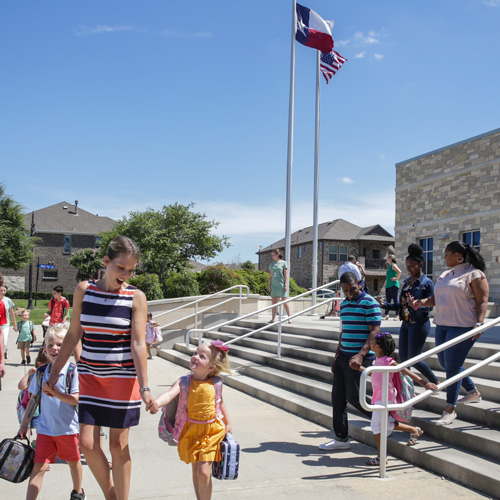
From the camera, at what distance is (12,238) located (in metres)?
40.1

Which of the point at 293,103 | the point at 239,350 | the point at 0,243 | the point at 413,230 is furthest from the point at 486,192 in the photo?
the point at 0,243

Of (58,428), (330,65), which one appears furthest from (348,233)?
(58,428)

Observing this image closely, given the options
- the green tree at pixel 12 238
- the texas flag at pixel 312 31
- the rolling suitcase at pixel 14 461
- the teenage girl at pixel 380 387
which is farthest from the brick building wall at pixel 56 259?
the rolling suitcase at pixel 14 461

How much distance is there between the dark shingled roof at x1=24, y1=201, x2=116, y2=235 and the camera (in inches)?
2083

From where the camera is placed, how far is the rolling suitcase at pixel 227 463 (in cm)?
318

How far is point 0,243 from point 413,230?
31.9m

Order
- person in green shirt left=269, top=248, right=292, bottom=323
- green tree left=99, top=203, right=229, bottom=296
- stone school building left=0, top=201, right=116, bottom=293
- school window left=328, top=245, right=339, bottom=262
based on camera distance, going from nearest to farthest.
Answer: person in green shirt left=269, top=248, right=292, bottom=323 → green tree left=99, top=203, right=229, bottom=296 → school window left=328, top=245, right=339, bottom=262 → stone school building left=0, top=201, right=116, bottom=293

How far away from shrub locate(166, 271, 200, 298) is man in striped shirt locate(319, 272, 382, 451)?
512 inches

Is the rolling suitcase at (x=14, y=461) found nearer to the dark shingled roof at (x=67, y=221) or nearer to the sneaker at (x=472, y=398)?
the sneaker at (x=472, y=398)

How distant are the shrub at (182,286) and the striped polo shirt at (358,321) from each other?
13036 millimetres

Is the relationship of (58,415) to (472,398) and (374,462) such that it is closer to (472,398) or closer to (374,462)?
(374,462)

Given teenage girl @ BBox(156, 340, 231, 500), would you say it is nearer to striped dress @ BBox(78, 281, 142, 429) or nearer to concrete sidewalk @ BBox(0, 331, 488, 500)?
striped dress @ BBox(78, 281, 142, 429)

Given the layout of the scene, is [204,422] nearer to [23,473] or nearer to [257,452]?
[23,473]

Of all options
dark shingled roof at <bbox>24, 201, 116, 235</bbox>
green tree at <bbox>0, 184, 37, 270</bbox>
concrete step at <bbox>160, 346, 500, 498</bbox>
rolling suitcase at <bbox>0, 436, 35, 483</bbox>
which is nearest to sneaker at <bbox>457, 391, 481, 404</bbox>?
concrete step at <bbox>160, 346, 500, 498</bbox>
